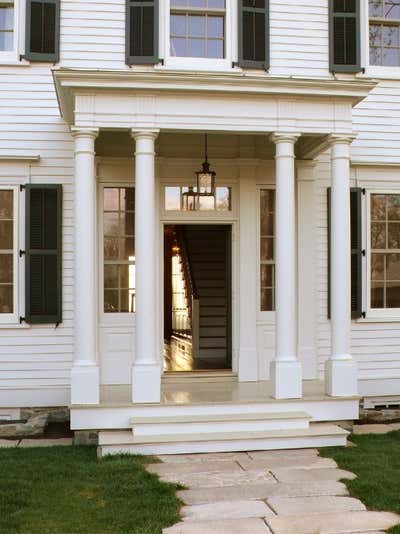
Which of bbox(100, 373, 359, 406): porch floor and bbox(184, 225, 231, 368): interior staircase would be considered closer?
bbox(100, 373, 359, 406): porch floor

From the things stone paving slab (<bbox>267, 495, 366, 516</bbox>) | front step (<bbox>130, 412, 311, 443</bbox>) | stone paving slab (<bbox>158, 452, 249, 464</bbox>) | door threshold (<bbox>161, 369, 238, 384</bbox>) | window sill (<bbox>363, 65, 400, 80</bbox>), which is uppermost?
window sill (<bbox>363, 65, 400, 80</bbox>)

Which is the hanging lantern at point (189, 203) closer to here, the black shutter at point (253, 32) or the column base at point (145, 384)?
the black shutter at point (253, 32)

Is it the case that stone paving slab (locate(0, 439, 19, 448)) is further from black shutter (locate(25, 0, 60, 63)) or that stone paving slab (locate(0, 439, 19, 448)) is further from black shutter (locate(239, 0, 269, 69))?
black shutter (locate(239, 0, 269, 69))

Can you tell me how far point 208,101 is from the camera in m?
7.81

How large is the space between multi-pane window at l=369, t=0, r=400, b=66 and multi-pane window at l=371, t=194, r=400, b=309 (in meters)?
1.98

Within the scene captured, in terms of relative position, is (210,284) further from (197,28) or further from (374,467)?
(374,467)

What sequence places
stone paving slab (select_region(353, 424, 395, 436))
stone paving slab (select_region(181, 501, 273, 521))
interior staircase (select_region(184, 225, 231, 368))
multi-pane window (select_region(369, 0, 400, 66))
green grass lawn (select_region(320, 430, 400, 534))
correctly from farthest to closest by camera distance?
interior staircase (select_region(184, 225, 231, 368)) → multi-pane window (select_region(369, 0, 400, 66)) → stone paving slab (select_region(353, 424, 395, 436)) → green grass lawn (select_region(320, 430, 400, 534)) → stone paving slab (select_region(181, 501, 273, 521))

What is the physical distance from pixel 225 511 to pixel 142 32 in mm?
6268

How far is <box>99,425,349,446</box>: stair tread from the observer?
7.09 m

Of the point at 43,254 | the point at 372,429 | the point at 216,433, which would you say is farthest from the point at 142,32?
the point at 372,429

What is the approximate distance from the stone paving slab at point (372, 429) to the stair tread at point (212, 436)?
93 cm

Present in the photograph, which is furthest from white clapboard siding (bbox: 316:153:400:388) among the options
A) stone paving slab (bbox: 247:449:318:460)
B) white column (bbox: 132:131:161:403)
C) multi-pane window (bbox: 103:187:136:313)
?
white column (bbox: 132:131:161:403)

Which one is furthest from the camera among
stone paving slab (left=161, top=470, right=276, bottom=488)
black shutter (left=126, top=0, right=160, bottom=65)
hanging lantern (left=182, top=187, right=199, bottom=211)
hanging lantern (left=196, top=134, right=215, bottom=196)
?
hanging lantern (left=182, top=187, right=199, bottom=211)

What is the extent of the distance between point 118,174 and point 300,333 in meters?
3.29
